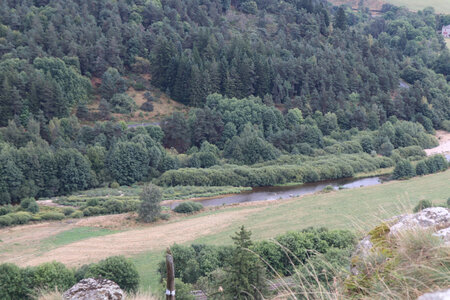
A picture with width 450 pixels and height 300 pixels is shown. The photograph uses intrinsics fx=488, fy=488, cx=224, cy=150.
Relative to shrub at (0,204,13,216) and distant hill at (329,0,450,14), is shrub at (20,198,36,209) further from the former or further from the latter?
distant hill at (329,0,450,14)

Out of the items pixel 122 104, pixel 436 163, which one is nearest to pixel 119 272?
pixel 436 163

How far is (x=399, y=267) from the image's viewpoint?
633 centimetres

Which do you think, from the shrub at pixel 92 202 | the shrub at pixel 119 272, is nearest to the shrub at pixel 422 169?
the shrub at pixel 92 202

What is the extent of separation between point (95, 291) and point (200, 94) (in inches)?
2675

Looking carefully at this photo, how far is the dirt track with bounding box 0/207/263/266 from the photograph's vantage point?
112 feet

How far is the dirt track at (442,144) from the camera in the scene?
70.2 metres

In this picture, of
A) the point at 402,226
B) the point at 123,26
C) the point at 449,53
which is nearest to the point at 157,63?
the point at 123,26

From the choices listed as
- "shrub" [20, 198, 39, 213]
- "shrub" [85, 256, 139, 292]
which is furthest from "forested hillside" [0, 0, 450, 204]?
"shrub" [85, 256, 139, 292]

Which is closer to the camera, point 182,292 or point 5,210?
point 182,292

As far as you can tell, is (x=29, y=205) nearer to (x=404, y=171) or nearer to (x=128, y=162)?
(x=128, y=162)

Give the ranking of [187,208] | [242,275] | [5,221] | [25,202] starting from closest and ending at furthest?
[242,275]
[5,221]
[25,202]
[187,208]

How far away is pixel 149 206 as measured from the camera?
144ft

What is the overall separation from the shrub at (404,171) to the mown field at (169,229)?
7.15 metres

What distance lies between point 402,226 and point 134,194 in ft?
155
